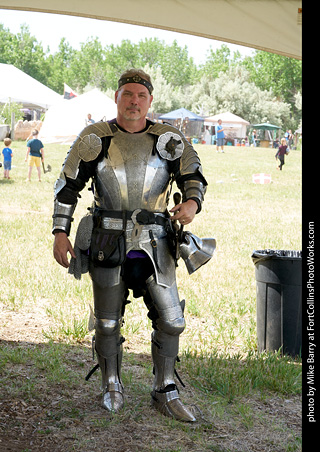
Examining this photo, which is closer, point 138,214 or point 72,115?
point 138,214

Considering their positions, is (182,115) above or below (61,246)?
above

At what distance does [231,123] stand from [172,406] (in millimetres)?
44555

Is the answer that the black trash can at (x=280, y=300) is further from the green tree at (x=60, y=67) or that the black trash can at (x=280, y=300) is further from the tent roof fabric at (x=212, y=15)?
the green tree at (x=60, y=67)

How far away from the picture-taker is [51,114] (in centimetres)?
2884

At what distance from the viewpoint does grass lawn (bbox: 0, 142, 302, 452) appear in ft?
10.6

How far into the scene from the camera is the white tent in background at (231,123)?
45.3m

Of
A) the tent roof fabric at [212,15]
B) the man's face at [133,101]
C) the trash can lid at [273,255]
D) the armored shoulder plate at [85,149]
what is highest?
the tent roof fabric at [212,15]

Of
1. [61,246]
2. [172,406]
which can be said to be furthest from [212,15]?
[172,406]

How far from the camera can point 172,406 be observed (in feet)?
11.3

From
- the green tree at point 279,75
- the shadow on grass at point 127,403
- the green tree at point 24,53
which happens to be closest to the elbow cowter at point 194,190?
the shadow on grass at point 127,403

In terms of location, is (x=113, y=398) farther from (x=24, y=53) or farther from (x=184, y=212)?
(x=24, y=53)

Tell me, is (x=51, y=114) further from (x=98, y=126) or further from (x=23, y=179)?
(x=98, y=126)

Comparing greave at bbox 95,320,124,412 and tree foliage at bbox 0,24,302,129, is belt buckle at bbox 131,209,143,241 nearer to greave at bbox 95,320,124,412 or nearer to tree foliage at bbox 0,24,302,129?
greave at bbox 95,320,124,412
